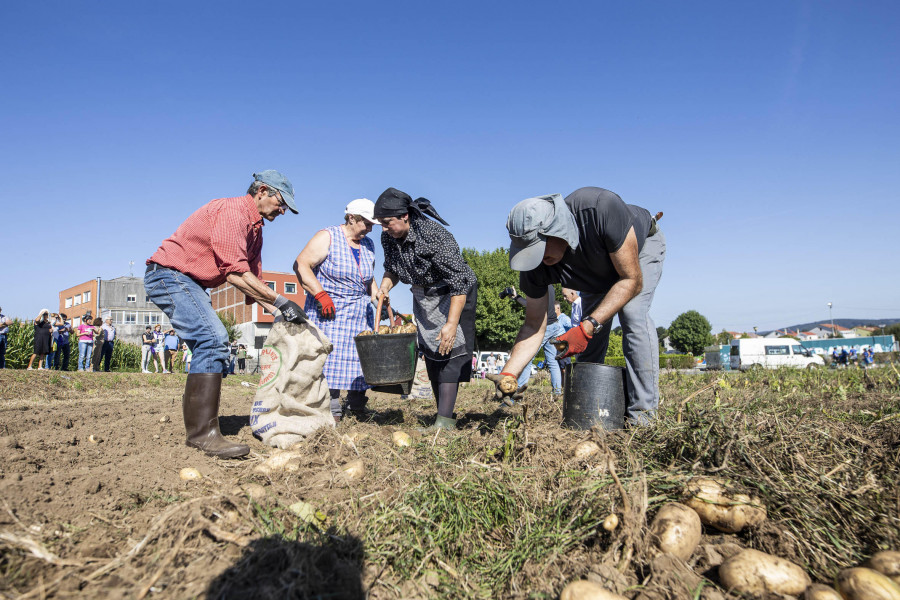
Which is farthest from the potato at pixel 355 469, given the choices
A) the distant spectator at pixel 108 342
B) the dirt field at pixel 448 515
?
the distant spectator at pixel 108 342

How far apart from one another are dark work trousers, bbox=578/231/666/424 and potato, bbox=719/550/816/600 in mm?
1343

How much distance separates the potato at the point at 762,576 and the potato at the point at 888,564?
0.18 meters

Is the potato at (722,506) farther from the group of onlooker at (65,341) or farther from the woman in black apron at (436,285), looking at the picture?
the group of onlooker at (65,341)

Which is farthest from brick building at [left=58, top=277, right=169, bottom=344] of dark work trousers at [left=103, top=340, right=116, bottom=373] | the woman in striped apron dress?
the woman in striped apron dress

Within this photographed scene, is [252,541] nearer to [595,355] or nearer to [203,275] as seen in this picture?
[203,275]

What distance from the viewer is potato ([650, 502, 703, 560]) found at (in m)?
1.70

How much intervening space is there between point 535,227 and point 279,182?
5.68 ft

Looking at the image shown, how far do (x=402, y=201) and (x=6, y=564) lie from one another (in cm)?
279

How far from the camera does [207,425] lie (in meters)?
3.07

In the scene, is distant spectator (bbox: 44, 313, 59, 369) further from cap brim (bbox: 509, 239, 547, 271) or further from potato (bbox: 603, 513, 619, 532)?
potato (bbox: 603, 513, 619, 532)

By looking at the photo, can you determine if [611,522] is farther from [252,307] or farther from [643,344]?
[252,307]

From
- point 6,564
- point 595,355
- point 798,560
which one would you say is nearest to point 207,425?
point 6,564

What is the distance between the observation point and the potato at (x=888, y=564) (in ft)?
4.74

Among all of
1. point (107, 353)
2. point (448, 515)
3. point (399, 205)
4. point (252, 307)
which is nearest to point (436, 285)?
point (399, 205)
